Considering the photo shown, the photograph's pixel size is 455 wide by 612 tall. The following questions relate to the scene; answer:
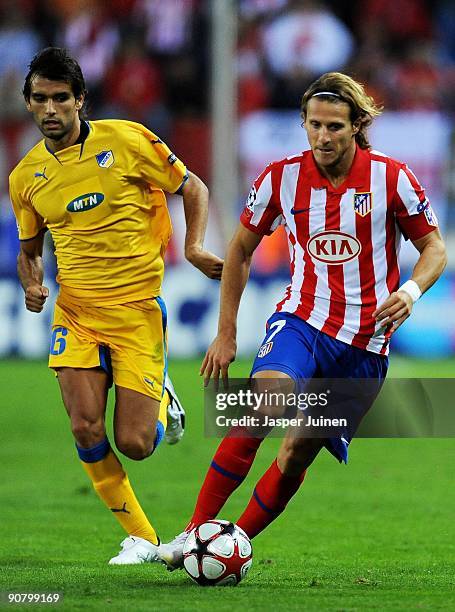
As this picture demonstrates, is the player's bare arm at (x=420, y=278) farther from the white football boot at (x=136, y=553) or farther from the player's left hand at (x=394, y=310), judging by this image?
the white football boot at (x=136, y=553)

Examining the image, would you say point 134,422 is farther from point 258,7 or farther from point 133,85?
point 258,7

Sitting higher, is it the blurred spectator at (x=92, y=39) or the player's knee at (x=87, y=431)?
the blurred spectator at (x=92, y=39)

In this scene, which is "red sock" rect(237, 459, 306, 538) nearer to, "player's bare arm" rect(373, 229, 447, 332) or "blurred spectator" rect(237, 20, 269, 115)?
"player's bare arm" rect(373, 229, 447, 332)

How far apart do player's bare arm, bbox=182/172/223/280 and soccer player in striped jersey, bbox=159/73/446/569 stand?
13.4 inches

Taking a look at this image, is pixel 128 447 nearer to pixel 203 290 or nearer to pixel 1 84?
pixel 203 290

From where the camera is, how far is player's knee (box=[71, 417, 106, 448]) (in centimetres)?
610

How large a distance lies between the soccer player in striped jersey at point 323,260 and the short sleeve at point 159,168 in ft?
2.63

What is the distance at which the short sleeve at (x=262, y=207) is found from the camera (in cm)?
569

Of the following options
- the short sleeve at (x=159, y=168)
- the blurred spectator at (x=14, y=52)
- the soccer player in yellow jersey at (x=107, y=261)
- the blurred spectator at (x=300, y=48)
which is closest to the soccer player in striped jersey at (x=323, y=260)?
the soccer player in yellow jersey at (x=107, y=261)

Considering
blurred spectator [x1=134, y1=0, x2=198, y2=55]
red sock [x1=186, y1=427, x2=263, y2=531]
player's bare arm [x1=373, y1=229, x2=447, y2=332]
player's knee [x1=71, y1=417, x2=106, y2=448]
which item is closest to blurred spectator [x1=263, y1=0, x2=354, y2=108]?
blurred spectator [x1=134, y1=0, x2=198, y2=55]

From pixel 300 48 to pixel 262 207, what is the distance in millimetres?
11913

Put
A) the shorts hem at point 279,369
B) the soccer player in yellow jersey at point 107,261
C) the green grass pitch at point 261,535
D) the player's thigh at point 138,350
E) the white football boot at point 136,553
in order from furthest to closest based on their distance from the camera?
the player's thigh at point 138,350 < the soccer player in yellow jersey at point 107,261 < the white football boot at point 136,553 < the shorts hem at point 279,369 < the green grass pitch at point 261,535

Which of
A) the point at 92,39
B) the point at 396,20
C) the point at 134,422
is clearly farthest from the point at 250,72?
the point at 134,422

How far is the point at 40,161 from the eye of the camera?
646 cm
